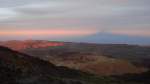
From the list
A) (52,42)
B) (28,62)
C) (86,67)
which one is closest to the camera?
(28,62)

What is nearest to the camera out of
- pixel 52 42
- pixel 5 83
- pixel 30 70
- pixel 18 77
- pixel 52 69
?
pixel 5 83

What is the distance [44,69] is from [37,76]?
725 centimetres

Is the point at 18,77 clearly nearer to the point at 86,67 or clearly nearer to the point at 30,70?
the point at 30,70

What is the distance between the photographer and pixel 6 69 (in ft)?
118

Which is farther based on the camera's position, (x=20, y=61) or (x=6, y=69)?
(x=20, y=61)

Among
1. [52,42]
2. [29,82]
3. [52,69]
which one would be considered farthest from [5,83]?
[52,42]

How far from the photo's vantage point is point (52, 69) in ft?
143

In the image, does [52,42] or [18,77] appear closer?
[18,77]

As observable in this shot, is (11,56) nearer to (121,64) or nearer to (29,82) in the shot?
(29,82)

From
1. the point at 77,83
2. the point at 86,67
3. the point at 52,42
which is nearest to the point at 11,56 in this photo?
the point at 77,83

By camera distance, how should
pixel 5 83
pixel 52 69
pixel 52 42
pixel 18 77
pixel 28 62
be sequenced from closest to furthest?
1. pixel 5 83
2. pixel 18 77
3. pixel 28 62
4. pixel 52 69
5. pixel 52 42

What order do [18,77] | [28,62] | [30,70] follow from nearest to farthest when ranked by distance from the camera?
[18,77], [30,70], [28,62]

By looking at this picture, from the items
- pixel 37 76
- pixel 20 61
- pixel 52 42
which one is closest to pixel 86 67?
pixel 20 61

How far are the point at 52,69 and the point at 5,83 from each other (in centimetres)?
1244
